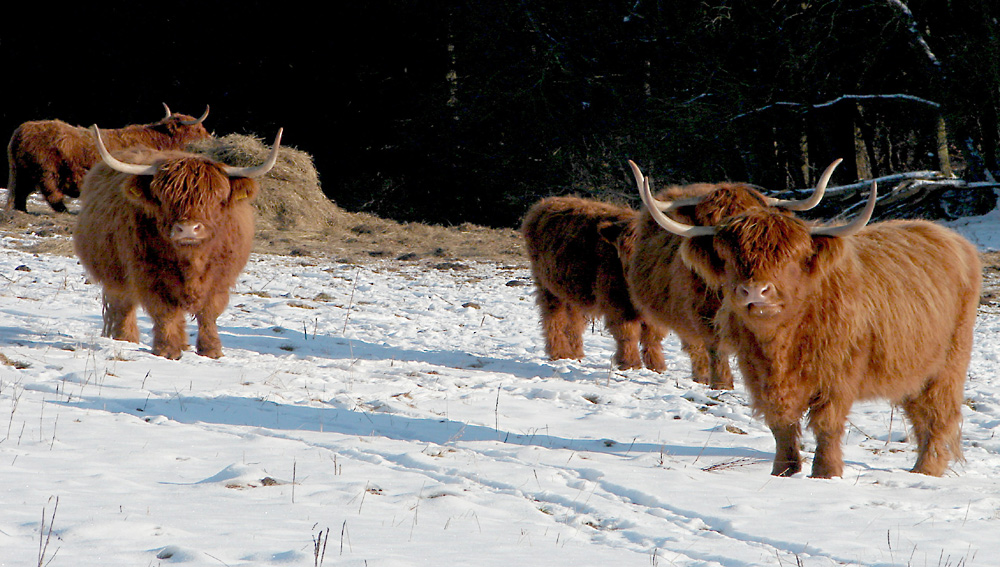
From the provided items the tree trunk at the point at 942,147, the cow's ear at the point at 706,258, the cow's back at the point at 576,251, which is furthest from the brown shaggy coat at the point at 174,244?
the tree trunk at the point at 942,147

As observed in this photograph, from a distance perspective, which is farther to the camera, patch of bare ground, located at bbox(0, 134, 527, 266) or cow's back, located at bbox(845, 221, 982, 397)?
patch of bare ground, located at bbox(0, 134, 527, 266)

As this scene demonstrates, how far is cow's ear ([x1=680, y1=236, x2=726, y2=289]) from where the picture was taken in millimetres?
3898

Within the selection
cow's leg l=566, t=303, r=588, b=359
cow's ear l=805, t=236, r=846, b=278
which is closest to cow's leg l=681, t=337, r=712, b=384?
cow's leg l=566, t=303, r=588, b=359

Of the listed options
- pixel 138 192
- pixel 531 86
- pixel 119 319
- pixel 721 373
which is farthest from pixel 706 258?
pixel 531 86

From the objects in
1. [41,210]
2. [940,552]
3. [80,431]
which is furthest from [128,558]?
[41,210]

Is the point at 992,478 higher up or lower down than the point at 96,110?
lower down

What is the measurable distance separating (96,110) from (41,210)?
7.21m

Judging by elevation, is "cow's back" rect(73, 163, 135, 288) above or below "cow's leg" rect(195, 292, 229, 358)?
above

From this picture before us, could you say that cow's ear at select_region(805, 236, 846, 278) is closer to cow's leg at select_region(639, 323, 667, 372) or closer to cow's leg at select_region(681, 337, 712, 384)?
cow's leg at select_region(681, 337, 712, 384)

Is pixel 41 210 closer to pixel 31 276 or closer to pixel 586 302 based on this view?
pixel 31 276

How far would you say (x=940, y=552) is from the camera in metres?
2.69

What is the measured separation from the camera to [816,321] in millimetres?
3711

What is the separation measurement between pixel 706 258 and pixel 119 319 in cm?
386

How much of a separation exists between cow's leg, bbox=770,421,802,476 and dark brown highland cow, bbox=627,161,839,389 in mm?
935
